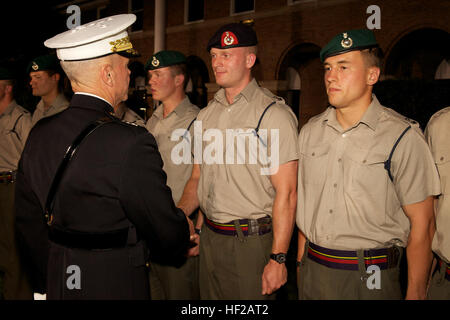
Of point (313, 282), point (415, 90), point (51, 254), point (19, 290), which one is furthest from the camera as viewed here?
point (415, 90)

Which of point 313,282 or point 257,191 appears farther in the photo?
point 257,191

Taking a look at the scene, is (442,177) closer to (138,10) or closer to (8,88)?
(8,88)

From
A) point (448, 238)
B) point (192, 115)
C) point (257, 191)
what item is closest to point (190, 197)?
point (257, 191)

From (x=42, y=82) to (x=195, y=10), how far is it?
540 inches

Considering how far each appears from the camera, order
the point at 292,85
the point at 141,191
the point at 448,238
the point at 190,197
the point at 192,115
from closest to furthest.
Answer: the point at 141,191, the point at 448,238, the point at 190,197, the point at 192,115, the point at 292,85

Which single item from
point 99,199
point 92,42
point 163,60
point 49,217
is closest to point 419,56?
point 163,60

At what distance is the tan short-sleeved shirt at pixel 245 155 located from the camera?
9.23ft

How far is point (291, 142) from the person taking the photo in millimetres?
2748

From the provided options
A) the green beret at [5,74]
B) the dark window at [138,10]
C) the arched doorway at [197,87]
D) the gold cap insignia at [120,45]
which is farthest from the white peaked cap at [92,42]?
the dark window at [138,10]

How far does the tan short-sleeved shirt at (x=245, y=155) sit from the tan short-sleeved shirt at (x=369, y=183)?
0.41m

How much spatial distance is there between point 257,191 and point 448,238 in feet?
4.36

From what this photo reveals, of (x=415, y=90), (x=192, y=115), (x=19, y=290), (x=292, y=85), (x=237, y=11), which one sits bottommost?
(x=19, y=290)

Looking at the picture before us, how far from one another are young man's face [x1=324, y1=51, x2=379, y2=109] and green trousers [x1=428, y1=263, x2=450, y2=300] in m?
1.22

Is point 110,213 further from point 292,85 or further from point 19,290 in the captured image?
point 292,85
